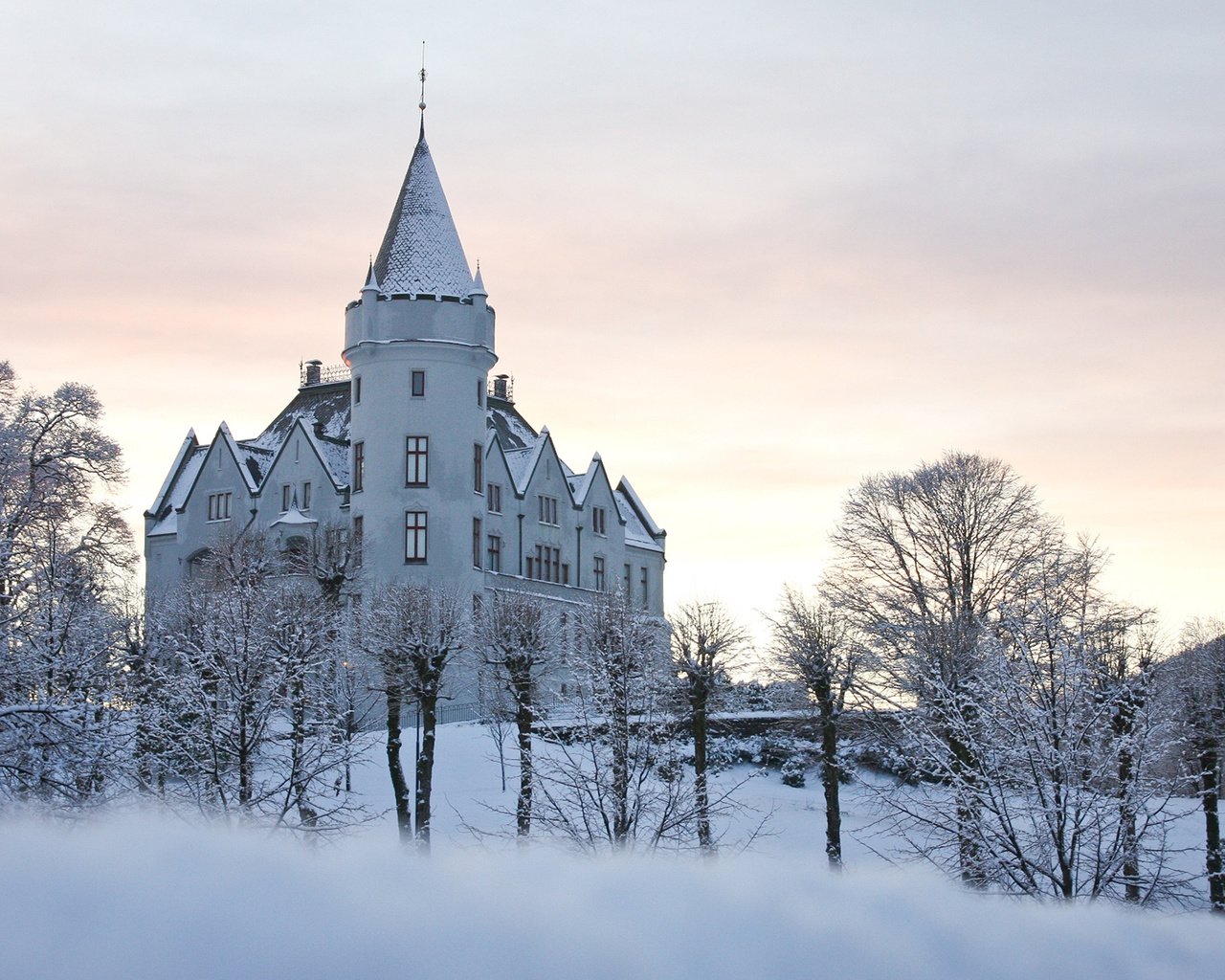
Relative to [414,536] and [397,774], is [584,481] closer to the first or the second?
[414,536]

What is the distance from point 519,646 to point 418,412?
22.3 m

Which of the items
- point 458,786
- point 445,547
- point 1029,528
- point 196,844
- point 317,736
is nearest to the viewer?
point 196,844

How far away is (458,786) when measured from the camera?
53.2 meters

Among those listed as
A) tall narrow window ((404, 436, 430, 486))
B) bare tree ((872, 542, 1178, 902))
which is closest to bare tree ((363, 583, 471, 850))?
tall narrow window ((404, 436, 430, 486))

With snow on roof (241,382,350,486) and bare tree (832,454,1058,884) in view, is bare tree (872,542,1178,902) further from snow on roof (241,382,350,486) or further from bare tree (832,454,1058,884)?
snow on roof (241,382,350,486)

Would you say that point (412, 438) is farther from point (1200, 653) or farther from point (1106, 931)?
point (1106, 931)

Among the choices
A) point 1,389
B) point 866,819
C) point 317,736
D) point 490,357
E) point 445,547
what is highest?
point 490,357

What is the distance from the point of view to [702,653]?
2012 inches

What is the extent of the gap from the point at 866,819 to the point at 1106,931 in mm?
50205

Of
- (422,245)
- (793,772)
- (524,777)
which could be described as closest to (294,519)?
(422,245)

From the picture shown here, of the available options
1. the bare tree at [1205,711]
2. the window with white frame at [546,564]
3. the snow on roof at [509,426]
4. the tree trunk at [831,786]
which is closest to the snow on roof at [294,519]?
the window with white frame at [546,564]

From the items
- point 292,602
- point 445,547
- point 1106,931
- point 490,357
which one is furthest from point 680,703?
point 1106,931

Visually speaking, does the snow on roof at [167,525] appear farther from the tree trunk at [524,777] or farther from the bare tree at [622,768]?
the tree trunk at [524,777]

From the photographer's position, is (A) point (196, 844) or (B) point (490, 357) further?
(B) point (490, 357)
